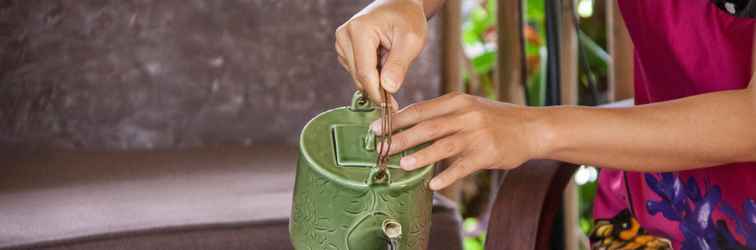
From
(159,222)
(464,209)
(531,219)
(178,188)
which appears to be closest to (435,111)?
(531,219)

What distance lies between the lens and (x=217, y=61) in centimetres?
174

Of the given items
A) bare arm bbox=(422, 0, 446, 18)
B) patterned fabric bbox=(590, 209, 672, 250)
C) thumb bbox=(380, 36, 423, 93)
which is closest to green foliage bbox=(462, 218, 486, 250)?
patterned fabric bbox=(590, 209, 672, 250)

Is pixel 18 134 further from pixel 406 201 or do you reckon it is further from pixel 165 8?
pixel 406 201

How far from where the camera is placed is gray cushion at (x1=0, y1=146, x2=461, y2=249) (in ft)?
3.84

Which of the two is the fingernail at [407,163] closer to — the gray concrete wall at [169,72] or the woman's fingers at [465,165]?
the woman's fingers at [465,165]

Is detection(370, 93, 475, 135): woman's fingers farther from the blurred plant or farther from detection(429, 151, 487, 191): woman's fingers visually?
the blurred plant

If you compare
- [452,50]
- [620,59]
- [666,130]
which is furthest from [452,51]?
[666,130]

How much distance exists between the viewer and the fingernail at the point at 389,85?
2.68 feet

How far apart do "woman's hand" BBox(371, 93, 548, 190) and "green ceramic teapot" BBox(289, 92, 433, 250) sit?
2 centimetres

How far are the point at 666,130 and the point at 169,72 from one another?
993mm

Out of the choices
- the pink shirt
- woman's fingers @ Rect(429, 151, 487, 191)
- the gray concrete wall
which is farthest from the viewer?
the gray concrete wall

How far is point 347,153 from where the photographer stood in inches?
31.3

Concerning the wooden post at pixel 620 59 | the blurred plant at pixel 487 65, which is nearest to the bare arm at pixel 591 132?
the wooden post at pixel 620 59

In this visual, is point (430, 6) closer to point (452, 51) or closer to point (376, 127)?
point (376, 127)
